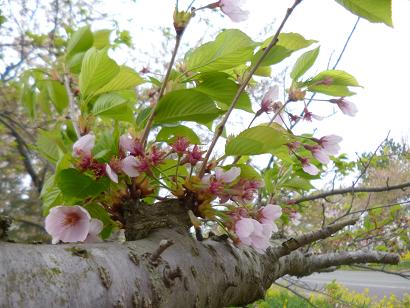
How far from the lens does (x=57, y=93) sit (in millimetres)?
1013

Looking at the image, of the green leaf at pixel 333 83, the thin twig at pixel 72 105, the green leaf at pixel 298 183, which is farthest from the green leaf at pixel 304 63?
the thin twig at pixel 72 105

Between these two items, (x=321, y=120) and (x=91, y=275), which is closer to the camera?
(x=91, y=275)

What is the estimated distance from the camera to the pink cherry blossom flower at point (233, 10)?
29.8 inches

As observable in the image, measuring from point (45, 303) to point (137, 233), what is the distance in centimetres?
30

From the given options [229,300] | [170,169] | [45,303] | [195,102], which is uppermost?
[195,102]

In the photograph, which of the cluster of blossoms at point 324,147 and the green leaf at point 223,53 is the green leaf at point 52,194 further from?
the cluster of blossoms at point 324,147

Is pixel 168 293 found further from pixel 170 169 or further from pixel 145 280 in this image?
pixel 170 169

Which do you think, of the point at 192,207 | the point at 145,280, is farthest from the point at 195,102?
the point at 145,280

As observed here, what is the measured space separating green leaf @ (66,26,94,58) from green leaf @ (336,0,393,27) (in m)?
0.60

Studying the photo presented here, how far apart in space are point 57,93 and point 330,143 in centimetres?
67

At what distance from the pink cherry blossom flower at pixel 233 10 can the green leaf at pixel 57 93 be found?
0.48m

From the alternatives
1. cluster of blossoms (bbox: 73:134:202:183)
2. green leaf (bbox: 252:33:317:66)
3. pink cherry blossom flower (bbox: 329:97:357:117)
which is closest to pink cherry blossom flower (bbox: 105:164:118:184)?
cluster of blossoms (bbox: 73:134:202:183)

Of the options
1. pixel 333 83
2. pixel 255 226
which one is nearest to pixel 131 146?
pixel 255 226

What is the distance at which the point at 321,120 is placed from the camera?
3.19 feet
